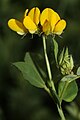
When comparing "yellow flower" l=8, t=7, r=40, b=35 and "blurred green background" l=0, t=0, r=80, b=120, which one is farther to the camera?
"blurred green background" l=0, t=0, r=80, b=120

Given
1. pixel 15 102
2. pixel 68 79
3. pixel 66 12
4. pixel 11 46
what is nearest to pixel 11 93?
pixel 15 102

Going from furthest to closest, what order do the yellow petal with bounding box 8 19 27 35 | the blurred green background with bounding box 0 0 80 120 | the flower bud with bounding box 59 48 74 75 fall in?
the blurred green background with bounding box 0 0 80 120, the yellow petal with bounding box 8 19 27 35, the flower bud with bounding box 59 48 74 75

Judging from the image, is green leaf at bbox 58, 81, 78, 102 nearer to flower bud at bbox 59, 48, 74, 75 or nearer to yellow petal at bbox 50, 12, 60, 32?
flower bud at bbox 59, 48, 74, 75

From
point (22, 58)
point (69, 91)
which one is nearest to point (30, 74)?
point (69, 91)

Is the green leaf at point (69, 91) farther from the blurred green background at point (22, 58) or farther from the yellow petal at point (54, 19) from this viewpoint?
the blurred green background at point (22, 58)

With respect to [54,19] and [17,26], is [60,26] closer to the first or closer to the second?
[54,19]

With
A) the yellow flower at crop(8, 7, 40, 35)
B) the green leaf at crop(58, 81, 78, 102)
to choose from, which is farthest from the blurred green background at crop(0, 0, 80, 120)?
the yellow flower at crop(8, 7, 40, 35)

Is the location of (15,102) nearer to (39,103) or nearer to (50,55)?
(39,103)
